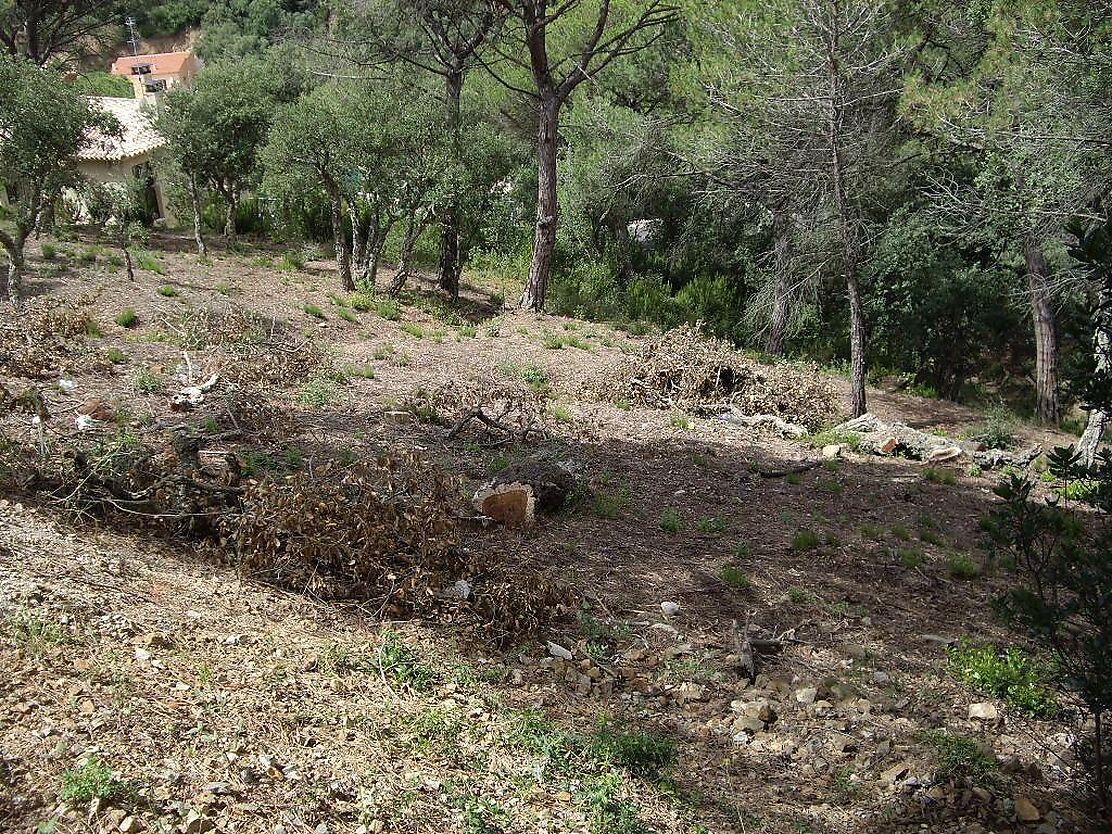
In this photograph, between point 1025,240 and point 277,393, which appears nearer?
point 277,393

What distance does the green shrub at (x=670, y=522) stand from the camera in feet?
20.1

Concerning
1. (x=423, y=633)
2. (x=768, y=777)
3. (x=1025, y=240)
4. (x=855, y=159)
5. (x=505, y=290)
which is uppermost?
(x=855, y=159)

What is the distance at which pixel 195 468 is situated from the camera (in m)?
4.68

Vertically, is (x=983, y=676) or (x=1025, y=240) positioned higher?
(x=1025, y=240)

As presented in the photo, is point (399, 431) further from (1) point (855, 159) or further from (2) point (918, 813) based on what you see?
(1) point (855, 159)

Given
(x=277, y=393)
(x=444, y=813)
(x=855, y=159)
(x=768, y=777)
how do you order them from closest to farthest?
(x=444, y=813), (x=768, y=777), (x=277, y=393), (x=855, y=159)

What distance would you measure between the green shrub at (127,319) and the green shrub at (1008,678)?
29.0 feet

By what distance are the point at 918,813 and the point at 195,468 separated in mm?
3962

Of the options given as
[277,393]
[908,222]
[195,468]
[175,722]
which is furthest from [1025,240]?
[175,722]

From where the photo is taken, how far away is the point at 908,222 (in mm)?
14570

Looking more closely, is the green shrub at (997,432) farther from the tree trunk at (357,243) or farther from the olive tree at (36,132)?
the olive tree at (36,132)

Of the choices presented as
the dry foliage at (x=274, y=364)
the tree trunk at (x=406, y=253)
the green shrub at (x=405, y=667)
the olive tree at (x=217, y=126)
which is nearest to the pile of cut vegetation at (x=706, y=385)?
the dry foliage at (x=274, y=364)

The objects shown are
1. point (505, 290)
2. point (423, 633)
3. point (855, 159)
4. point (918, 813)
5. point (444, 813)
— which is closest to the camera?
point (444, 813)

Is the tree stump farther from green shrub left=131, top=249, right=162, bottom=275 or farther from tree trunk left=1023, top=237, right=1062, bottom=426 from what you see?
tree trunk left=1023, top=237, right=1062, bottom=426
